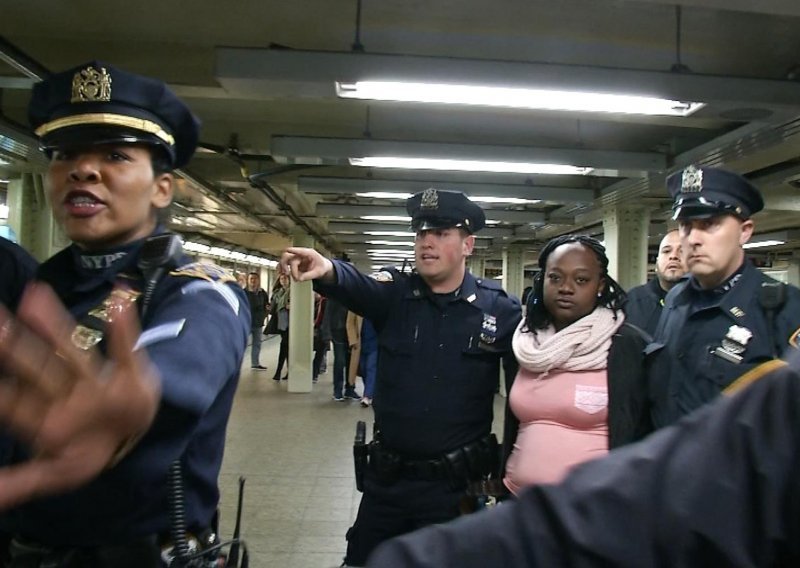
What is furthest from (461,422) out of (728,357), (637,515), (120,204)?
(637,515)

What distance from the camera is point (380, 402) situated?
2391mm

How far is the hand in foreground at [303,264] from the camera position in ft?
6.97

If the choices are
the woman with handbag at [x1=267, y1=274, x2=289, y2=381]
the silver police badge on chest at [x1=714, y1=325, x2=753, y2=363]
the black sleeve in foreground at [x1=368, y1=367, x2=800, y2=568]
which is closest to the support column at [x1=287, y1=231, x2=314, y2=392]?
the woman with handbag at [x1=267, y1=274, x2=289, y2=381]

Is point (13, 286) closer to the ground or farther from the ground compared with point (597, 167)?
closer to the ground

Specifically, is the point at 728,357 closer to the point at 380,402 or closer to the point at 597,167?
the point at 380,402

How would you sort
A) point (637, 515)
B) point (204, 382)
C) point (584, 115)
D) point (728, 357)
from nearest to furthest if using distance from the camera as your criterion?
point (637, 515) → point (204, 382) → point (728, 357) → point (584, 115)

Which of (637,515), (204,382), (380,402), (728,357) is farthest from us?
(380,402)

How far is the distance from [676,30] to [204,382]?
3231 millimetres

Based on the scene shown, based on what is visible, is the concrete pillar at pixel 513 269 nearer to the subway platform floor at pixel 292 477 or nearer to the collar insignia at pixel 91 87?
the subway platform floor at pixel 292 477

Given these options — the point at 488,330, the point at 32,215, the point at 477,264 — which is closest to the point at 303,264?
the point at 488,330

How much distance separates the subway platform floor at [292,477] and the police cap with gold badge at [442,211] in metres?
2.03

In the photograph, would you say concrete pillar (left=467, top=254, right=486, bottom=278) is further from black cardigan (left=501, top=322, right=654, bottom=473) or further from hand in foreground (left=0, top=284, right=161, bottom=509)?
hand in foreground (left=0, top=284, right=161, bottom=509)

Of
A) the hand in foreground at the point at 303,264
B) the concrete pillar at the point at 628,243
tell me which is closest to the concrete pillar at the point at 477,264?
the concrete pillar at the point at 628,243

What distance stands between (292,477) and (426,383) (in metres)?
2.86
